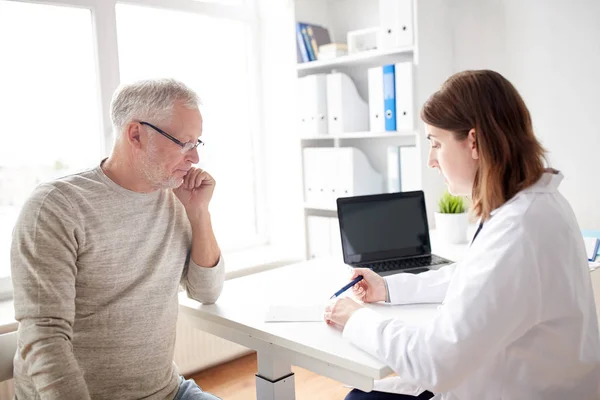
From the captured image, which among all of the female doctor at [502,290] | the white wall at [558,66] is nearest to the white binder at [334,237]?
the white wall at [558,66]

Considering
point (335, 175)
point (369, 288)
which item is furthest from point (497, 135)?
point (335, 175)

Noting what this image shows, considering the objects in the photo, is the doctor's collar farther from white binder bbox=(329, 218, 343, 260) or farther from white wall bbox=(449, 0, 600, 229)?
white binder bbox=(329, 218, 343, 260)

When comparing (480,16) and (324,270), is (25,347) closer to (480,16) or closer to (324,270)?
(324,270)

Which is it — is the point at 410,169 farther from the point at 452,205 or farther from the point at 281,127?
the point at 281,127

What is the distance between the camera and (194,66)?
3.23m

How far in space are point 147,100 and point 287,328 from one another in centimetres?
71

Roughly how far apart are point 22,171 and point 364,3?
6.37 ft

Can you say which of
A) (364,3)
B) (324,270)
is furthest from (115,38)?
(324,270)

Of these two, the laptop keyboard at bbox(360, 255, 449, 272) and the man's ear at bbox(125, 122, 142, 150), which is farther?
the laptop keyboard at bbox(360, 255, 449, 272)

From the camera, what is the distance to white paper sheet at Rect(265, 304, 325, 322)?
5.12 feet

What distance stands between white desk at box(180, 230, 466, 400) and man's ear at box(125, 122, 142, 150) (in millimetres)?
519

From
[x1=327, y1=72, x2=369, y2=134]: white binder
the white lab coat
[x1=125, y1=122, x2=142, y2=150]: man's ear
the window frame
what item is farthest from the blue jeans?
[x1=327, y1=72, x2=369, y2=134]: white binder

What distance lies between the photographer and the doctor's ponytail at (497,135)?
1268 mm

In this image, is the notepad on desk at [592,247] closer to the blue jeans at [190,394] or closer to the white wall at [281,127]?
the blue jeans at [190,394]
